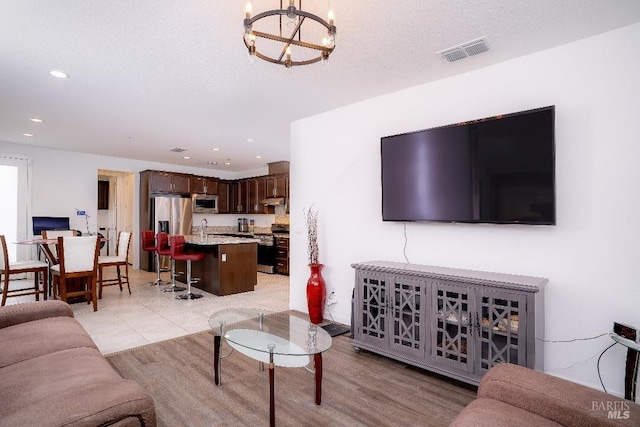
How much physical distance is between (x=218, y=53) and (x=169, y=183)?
6017mm

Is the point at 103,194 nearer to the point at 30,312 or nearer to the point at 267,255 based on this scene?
the point at 267,255

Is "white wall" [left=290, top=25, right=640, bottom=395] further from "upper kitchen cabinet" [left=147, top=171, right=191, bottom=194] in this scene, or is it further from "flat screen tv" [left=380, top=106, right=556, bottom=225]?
"upper kitchen cabinet" [left=147, top=171, right=191, bottom=194]

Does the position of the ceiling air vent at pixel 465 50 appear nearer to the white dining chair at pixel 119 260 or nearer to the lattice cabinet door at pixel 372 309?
the lattice cabinet door at pixel 372 309

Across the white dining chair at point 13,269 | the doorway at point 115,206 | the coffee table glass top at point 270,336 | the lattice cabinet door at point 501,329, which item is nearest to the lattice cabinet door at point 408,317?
the lattice cabinet door at point 501,329

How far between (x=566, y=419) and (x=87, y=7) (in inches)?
134

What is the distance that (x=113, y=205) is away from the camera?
9.30 meters

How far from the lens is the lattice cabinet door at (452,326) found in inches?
102

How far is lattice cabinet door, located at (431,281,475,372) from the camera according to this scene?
2.59m

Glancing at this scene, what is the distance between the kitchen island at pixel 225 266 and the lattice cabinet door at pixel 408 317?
334cm

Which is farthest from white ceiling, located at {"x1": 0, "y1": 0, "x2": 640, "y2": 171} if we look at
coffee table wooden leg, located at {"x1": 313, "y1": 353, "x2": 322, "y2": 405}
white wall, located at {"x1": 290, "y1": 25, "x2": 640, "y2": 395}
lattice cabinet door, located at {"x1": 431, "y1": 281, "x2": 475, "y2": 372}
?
coffee table wooden leg, located at {"x1": 313, "y1": 353, "x2": 322, "y2": 405}

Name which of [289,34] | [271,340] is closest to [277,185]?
[289,34]

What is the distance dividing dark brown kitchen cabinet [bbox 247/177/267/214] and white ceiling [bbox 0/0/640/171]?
12.2ft

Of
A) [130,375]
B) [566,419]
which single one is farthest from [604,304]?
[130,375]

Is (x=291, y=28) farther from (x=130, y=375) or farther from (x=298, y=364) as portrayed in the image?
(x=130, y=375)
